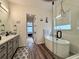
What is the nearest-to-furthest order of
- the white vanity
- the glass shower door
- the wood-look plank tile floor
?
the white vanity
the glass shower door
the wood-look plank tile floor

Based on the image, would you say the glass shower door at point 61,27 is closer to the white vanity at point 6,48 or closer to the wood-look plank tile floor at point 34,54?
the wood-look plank tile floor at point 34,54

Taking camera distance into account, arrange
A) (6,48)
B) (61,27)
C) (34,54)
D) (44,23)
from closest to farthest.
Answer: (6,48) → (61,27) → (34,54) → (44,23)

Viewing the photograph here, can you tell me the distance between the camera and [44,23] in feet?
23.3

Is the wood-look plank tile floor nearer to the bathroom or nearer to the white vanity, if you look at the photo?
the bathroom

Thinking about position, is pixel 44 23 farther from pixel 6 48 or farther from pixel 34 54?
pixel 6 48

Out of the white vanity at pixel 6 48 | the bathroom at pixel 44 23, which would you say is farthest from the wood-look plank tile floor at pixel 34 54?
the white vanity at pixel 6 48

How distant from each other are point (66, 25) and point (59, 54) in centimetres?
118

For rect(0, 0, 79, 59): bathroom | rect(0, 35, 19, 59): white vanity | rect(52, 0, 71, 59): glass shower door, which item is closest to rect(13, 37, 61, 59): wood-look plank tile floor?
rect(0, 0, 79, 59): bathroom

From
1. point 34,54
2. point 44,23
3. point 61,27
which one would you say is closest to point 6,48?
point 34,54

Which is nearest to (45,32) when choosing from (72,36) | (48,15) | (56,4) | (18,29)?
(48,15)

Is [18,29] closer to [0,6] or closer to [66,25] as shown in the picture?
[0,6]

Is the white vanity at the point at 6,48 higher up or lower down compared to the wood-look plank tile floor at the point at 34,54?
higher up

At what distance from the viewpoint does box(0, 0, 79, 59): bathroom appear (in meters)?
3.26

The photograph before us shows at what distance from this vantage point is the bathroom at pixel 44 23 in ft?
10.7
